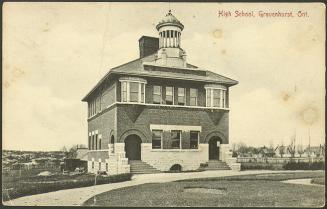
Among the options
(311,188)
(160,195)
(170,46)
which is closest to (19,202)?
(160,195)

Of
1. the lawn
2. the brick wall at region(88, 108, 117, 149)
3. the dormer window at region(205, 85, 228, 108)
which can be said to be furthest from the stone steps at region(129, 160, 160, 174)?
the lawn

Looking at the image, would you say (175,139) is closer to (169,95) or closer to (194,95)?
(169,95)

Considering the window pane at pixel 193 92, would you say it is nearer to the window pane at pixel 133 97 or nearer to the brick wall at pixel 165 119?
the brick wall at pixel 165 119

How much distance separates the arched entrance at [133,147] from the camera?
2794cm

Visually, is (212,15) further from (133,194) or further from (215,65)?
(133,194)

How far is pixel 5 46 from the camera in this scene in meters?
18.8

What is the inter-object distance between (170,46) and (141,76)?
298 cm

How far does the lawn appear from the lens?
1574 centimetres

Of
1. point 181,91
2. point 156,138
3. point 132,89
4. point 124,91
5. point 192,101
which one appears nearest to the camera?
point 124,91

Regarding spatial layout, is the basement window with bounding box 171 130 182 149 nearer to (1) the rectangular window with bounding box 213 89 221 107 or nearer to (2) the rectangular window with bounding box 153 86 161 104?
(2) the rectangular window with bounding box 153 86 161 104

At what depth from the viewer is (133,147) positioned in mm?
28188

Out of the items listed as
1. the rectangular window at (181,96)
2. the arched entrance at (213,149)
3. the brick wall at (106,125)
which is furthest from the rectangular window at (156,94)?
the arched entrance at (213,149)

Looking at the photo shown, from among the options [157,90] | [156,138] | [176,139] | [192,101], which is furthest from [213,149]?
[157,90]

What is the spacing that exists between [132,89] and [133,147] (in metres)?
3.93
